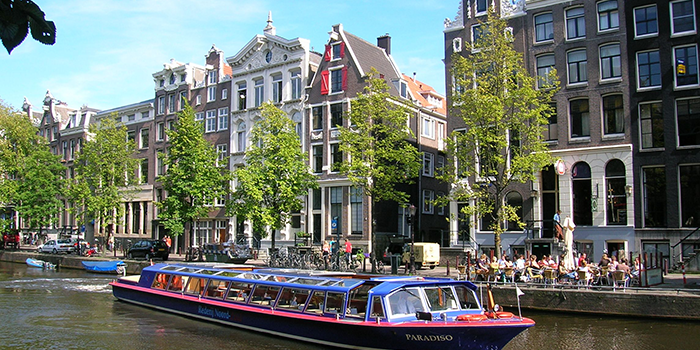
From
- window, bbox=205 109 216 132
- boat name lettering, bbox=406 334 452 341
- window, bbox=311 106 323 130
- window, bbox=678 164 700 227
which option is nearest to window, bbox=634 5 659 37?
window, bbox=678 164 700 227

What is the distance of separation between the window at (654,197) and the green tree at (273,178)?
2074 cm

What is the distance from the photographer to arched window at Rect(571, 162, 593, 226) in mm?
34156

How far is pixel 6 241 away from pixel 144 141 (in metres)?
18.0

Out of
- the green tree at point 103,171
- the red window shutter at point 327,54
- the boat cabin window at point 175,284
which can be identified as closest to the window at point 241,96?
the red window shutter at point 327,54

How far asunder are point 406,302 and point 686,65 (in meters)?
24.6

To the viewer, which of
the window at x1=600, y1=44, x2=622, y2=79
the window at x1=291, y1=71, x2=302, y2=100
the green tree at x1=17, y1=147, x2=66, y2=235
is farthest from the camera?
the green tree at x1=17, y1=147, x2=66, y2=235

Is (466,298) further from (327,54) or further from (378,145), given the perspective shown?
(327,54)

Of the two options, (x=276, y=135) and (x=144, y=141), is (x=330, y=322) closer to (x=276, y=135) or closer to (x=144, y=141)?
(x=276, y=135)

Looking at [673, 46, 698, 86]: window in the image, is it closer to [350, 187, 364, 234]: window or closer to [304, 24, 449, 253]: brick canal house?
[304, 24, 449, 253]: brick canal house

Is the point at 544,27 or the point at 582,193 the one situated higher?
the point at 544,27

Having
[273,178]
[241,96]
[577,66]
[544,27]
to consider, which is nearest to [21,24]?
[577,66]

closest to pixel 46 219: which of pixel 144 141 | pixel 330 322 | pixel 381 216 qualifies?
pixel 144 141

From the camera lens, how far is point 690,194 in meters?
31.4

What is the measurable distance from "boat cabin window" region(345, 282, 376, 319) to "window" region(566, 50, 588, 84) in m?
23.3
